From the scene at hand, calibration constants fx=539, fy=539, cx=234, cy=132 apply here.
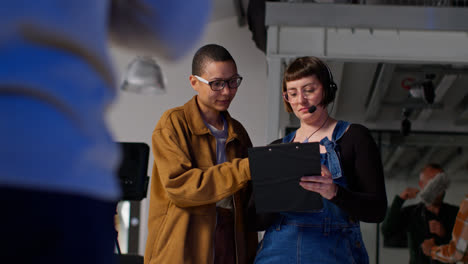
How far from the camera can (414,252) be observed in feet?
19.3

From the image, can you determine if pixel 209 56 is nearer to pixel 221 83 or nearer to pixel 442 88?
pixel 221 83

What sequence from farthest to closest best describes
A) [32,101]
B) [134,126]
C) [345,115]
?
[134,126] < [345,115] < [32,101]

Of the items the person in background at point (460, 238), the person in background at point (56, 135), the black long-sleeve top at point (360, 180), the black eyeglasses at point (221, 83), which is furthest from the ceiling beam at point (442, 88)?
the person in background at point (56, 135)

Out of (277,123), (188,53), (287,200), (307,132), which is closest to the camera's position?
(188,53)

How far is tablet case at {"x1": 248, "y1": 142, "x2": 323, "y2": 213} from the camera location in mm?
1866

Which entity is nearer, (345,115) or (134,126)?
(345,115)

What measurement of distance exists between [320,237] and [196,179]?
0.52 meters

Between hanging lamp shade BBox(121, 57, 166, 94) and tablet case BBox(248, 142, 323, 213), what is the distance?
199 inches

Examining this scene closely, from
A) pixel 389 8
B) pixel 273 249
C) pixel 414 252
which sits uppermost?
pixel 389 8

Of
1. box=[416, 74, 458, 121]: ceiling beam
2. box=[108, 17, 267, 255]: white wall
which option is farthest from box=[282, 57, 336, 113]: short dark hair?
box=[108, 17, 267, 255]: white wall

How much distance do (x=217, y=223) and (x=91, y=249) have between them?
1665 millimetres

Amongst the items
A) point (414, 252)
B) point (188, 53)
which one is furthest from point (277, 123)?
point (188, 53)

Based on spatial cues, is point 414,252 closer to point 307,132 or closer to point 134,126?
point 307,132

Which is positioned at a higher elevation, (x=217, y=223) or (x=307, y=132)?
(x=307, y=132)
